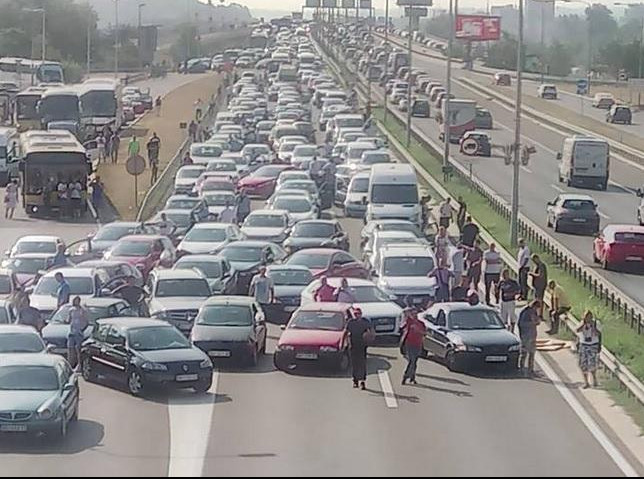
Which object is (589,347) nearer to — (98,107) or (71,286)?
(71,286)

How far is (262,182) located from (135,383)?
111ft

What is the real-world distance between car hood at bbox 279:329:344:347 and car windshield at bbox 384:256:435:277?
695 cm

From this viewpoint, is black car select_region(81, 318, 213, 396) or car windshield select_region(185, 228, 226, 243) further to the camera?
car windshield select_region(185, 228, 226, 243)

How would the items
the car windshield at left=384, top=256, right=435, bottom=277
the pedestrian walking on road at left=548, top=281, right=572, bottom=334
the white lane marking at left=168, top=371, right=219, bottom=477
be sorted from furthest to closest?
the car windshield at left=384, top=256, right=435, bottom=277 → the pedestrian walking on road at left=548, top=281, right=572, bottom=334 → the white lane marking at left=168, top=371, right=219, bottom=477

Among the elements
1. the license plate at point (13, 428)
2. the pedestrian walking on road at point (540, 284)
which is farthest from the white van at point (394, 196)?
the license plate at point (13, 428)

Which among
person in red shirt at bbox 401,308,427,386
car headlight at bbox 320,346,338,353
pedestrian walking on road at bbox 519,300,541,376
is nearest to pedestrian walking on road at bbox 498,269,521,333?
pedestrian walking on road at bbox 519,300,541,376

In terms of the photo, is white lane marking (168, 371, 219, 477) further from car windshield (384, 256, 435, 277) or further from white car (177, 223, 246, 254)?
white car (177, 223, 246, 254)

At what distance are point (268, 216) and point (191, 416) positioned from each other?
21.6 metres

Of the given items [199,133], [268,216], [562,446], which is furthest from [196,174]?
[562,446]

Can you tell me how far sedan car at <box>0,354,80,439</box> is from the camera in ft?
70.7

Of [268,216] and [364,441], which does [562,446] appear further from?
[268,216]

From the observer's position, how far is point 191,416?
77.9ft

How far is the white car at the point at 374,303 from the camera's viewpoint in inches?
1209

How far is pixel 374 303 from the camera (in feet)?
103
